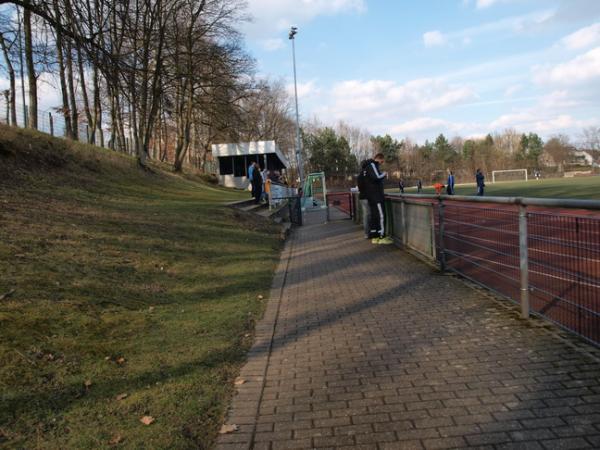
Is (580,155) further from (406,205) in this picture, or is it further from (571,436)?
(571,436)

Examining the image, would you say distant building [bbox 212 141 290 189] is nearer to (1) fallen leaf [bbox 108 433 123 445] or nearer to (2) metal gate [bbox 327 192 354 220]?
(2) metal gate [bbox 327 192 354 220]

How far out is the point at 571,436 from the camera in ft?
10.1

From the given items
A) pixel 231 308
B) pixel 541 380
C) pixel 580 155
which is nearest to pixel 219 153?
pixel 231 308

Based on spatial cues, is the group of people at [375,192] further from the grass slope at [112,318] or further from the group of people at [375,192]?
the grass slope at [112,318]

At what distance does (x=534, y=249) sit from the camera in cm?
557

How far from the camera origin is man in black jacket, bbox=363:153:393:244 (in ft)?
40.0

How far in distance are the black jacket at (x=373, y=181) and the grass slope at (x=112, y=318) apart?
2.88m

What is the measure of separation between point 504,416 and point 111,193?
12.7 m

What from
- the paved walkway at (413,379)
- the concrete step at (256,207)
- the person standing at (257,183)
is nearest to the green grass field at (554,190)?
the concrete step at (256,207)

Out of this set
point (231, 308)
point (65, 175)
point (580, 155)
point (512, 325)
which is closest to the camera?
point (512, 325)

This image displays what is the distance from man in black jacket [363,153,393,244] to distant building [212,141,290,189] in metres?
35.9

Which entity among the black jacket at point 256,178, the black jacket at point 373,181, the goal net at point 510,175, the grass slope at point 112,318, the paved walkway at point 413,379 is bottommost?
the paved walkway at point 413,379

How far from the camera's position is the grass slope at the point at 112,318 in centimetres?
350

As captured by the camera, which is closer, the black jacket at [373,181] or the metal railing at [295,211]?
the black jacket at [373,181]
